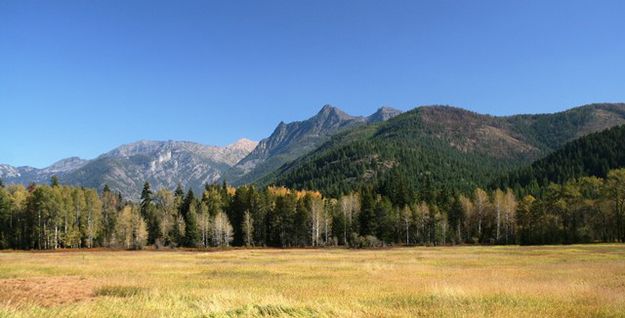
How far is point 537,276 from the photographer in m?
33.0

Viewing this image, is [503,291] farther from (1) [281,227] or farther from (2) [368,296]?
(1) [281,227]

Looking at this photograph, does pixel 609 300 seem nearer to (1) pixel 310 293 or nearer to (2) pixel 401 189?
(1) pixel 310 293

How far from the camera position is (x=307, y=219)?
120438mm

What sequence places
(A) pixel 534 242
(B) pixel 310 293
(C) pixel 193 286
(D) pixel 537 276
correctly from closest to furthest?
(B) pixel 310 293 → (C) pixel 193 286 → (D) pixel 537 276 → (A) pixel 534 242

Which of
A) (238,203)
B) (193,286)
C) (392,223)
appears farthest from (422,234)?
(193,286)

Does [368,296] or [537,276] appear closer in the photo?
[368,296]

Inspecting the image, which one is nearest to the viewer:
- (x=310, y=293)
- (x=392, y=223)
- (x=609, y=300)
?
(x=609, y=300)

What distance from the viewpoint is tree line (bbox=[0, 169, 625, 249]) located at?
105 m

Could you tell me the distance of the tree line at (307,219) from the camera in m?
105

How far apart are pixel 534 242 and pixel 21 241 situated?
118333 millimetres

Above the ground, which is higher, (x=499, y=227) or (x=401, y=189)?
(x=401, y=189)

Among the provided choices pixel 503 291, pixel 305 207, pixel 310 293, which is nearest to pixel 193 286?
pixel 310 293

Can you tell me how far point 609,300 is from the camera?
19250mm

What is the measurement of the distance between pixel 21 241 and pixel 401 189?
9752cm
